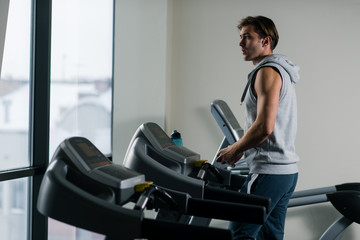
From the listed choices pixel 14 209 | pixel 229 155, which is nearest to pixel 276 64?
pixel 229 155

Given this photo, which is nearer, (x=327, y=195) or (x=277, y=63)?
(x=277, y=63)

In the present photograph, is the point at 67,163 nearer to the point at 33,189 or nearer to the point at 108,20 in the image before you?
the point at 33,189

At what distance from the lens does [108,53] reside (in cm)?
325

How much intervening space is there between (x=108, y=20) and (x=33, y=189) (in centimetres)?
132

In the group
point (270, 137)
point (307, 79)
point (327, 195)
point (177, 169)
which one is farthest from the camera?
point (307, 79)

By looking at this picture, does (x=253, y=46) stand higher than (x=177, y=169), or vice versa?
(x=253, y=46)

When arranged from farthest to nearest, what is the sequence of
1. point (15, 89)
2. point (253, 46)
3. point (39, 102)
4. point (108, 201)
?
1. point (39, 102)
2. point (15, 89)
3. point (253, 46)
4. point (108, 201)

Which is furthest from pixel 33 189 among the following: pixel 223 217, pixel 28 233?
pixel 223 217

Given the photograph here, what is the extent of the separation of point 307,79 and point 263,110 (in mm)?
1725

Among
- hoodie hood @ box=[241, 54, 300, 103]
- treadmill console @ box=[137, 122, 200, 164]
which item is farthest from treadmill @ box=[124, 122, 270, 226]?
hoodie hood @ box=[241, 54, 300, 103]

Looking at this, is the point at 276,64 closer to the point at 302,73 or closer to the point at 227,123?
the point at 227,123

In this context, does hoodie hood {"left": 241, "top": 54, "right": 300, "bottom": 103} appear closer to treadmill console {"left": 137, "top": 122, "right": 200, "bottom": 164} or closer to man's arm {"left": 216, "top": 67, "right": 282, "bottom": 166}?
man's arm {"left": 216, "top": 67, "right": 282, "bottom": 166}

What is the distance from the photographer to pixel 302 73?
3396 millimetres

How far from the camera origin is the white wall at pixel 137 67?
126 inches
